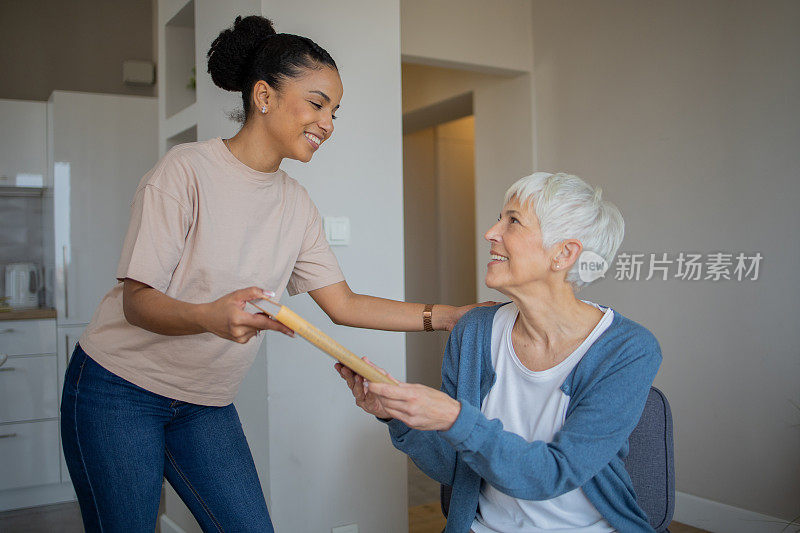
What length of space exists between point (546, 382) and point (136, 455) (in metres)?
0.88

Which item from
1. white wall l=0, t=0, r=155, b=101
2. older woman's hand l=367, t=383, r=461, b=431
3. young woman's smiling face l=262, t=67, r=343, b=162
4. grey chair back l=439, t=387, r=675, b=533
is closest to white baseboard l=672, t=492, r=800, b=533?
grey chair back l=439, t=387, r=675, b=533

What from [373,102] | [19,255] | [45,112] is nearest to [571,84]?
[373,102]

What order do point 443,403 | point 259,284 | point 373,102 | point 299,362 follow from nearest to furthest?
point 443,403 < point 259,284 < point 299,362 < point 373,102

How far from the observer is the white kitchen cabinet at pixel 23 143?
14.1 feet

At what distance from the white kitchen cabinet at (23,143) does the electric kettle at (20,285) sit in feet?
1.74

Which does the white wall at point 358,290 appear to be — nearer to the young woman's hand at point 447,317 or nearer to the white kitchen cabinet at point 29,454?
the young woman's hand at point 447,317

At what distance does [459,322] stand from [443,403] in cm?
58

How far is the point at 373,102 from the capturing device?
2740 millimetres

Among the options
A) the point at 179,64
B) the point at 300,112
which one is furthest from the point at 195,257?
the point at 179,64

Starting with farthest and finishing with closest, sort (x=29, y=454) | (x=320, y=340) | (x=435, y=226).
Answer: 1. (x=435, y=226)
2. (x=29, y=454)
3. (x=320, y=340)

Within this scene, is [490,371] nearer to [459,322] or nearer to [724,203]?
[459,322]

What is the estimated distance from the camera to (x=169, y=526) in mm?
3189

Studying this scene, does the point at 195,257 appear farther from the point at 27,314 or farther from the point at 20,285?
the point at 20,285

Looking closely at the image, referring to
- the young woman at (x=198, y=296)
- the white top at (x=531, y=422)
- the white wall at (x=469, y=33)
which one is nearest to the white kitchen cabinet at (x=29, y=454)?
the young woman at (x=198, y=296)
